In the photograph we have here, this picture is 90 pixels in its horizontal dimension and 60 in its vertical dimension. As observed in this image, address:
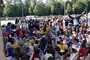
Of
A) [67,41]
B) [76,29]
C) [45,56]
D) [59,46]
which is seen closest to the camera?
[45,56]

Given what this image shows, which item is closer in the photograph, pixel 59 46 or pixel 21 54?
pixel 21 54

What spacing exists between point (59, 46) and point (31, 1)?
78.2 meters

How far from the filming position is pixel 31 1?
297 feet

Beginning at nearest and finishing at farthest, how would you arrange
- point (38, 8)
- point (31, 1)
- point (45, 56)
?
point (45, 56) → point (38, 8) → point (31, 1)

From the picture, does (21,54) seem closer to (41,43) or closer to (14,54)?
(14,54)

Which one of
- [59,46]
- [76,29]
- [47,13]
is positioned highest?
[59,46]

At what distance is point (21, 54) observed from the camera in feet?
33.9

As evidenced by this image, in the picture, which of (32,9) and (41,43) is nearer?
(41,43)

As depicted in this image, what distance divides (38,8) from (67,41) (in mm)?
59805

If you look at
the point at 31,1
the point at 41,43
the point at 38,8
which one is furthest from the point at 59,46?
the point at 31,1

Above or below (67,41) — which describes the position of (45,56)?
above

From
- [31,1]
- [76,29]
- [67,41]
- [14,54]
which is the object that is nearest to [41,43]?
[67,41]

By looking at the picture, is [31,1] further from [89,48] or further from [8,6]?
[89,48]

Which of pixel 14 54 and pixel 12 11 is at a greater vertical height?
pixel 14 54
